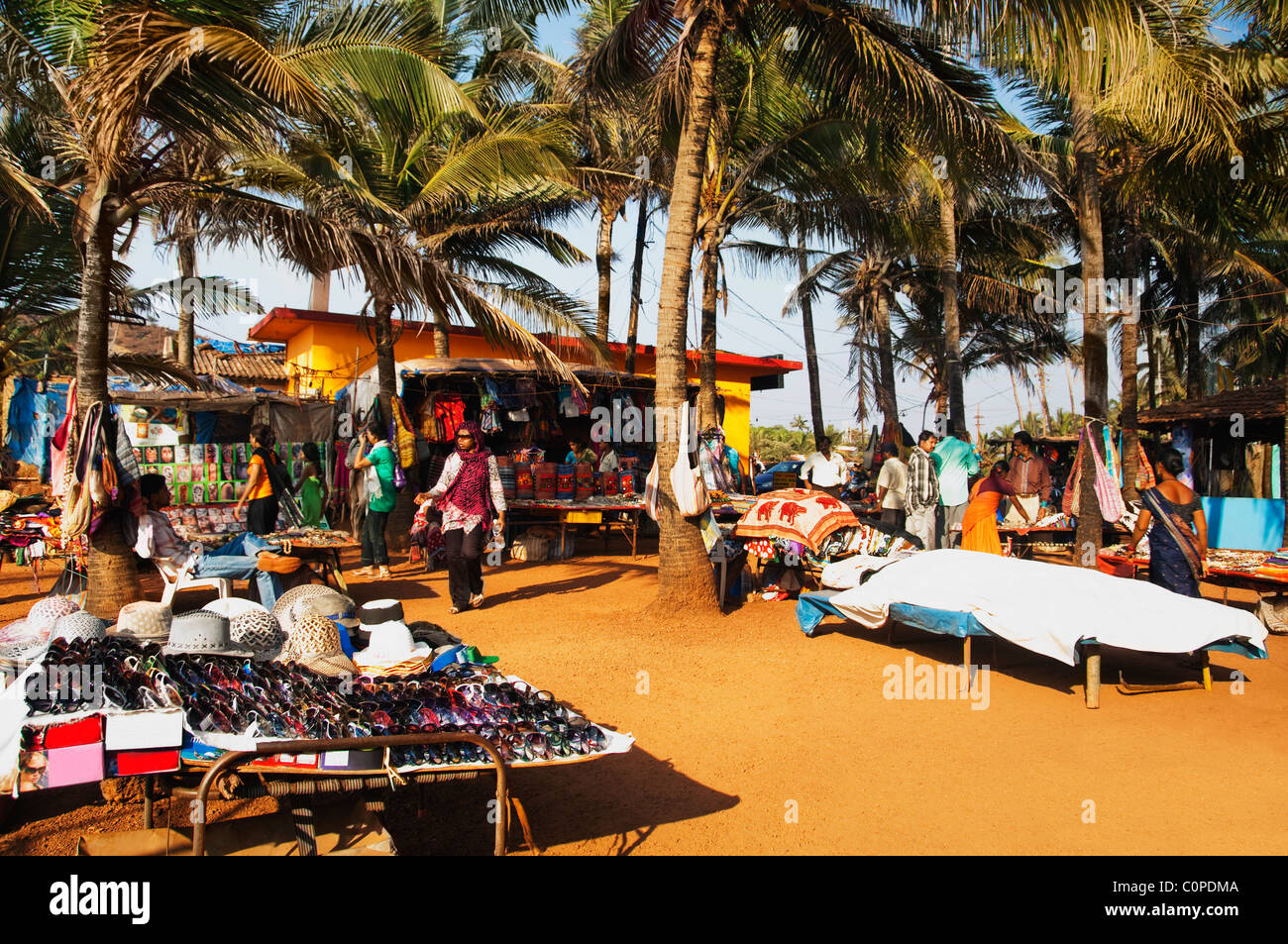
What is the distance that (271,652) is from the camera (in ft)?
16.3

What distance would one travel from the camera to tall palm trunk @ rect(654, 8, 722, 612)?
850 centimetres

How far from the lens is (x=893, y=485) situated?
11875 millimetres

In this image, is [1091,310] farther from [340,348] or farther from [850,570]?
[340,348]

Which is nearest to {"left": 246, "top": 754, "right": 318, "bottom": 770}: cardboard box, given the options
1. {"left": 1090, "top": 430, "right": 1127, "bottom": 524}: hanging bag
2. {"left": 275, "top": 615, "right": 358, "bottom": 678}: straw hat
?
{"left": 275, "top": 615, "right": 358, "bottom": 678}: straw hat

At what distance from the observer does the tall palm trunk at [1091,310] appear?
11375 millimetres

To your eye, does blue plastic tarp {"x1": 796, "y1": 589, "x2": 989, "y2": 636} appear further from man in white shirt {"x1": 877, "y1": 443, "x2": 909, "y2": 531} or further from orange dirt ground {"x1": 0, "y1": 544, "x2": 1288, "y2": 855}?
man in white shirt {"x1": 877, "y1": 443, "x2": 909, "y2": 531}

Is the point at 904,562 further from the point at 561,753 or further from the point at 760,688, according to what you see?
the point at 561,753

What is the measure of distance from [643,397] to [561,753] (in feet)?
44.3

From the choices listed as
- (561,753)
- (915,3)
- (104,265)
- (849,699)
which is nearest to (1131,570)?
(849,699)

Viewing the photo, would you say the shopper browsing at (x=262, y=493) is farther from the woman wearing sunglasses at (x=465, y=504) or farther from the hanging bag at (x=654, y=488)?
the hanging bag at (x=654, y=488)

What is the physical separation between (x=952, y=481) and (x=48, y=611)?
9.93 m

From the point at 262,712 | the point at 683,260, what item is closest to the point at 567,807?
the point at 262,712

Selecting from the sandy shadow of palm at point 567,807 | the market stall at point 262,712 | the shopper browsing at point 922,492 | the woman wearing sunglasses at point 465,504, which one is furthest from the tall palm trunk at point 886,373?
the market stall at point 262,712

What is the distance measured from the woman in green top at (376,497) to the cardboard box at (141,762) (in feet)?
24.8
